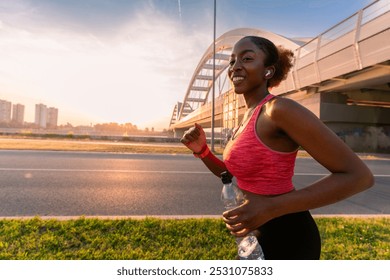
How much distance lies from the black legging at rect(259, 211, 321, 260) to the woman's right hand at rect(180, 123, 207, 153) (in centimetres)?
55

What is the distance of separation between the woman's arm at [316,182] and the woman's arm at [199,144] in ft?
1.90

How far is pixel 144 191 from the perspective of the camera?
535 cm

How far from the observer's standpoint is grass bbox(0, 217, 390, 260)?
97.6 inches

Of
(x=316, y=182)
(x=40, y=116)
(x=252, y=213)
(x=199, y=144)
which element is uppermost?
(x=40, y=116)

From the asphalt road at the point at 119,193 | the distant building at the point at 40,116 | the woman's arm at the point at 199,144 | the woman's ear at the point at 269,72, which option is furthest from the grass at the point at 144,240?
the distant building at the point at 40,116

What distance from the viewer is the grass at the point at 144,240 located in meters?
2.48

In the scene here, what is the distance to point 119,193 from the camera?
16.9ft

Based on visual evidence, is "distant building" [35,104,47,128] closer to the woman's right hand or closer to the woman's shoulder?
the woman's right hand

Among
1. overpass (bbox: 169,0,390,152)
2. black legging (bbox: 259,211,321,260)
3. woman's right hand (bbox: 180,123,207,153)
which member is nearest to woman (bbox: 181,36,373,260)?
black legging (bbox: 259,211,321,260)

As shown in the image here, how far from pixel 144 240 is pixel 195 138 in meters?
1.85

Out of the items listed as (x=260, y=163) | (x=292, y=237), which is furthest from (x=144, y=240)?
(x=260, y=163)

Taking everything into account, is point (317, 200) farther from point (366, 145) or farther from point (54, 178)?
point (366, 145)

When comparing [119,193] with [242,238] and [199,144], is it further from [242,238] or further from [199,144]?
[242,238]

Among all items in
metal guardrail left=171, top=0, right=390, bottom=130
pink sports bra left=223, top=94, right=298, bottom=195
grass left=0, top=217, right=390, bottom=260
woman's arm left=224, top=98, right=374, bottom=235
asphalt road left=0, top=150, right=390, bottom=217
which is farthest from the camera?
metal guardrail left=171, top=0, right=390, bottom=130
